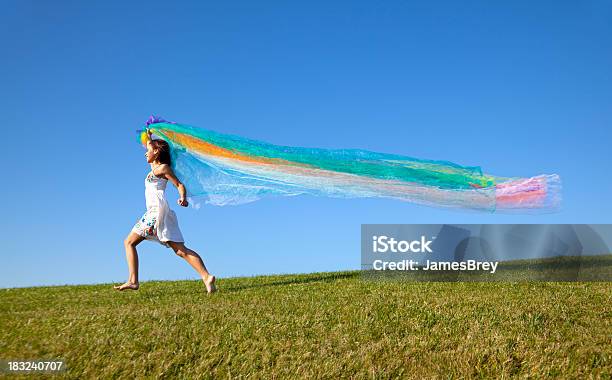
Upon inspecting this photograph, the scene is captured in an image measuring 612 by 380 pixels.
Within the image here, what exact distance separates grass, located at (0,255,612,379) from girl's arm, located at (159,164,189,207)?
1.77m

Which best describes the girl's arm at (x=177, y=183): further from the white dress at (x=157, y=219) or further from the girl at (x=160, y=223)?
the white dress at (x=157, y=219)

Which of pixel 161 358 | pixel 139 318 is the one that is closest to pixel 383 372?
pixel 161 358

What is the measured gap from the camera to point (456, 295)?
9555 mm

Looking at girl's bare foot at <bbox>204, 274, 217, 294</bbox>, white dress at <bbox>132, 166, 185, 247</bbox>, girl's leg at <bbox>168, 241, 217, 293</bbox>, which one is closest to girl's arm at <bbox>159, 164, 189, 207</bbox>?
white dress at <bbox>132, 166, 185, 247</bbox>

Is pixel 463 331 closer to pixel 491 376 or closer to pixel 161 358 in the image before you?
pixel 491 376

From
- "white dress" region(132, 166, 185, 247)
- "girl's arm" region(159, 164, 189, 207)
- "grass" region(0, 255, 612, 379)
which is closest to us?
"grass" region(0, 255, 612, 379)

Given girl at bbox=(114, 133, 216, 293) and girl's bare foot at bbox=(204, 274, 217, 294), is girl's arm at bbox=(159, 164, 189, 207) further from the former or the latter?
girl's bare foot at bbox=(204, 274, 217, 294)

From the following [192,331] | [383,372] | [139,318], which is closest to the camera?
[383,372]

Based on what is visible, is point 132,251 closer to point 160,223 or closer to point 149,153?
point 160,223

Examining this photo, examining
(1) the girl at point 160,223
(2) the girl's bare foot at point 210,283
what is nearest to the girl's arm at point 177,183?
(1) the girl at point 160,223

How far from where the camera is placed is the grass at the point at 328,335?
20.6ft

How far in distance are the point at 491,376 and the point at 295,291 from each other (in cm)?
479

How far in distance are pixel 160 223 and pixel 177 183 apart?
810mm

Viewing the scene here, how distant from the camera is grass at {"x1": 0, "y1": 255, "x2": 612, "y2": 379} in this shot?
628 cm
